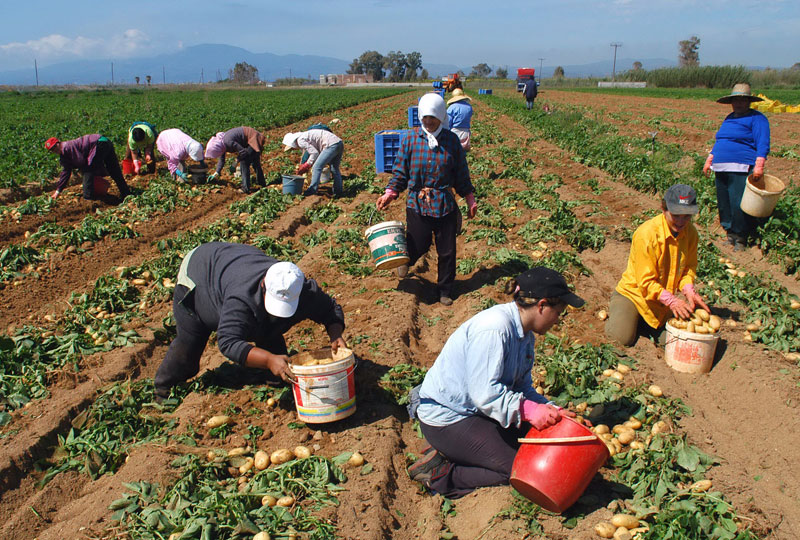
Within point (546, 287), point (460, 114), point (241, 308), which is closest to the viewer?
point (546, 287)

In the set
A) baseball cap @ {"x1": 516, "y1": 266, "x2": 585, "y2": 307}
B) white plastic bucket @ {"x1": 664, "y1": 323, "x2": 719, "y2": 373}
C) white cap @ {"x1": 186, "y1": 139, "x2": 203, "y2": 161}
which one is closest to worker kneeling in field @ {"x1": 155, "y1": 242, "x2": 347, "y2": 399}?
baseball cap @ {"x1": 516, "y1": 266, "x2": 585, "y2": 307}

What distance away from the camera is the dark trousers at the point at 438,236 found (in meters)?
6.05

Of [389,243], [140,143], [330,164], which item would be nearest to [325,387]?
[389,243]

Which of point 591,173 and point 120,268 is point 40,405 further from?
point 591,173

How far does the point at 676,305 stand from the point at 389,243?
2.78 meters

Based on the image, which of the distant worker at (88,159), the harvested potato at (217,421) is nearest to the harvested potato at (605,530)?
the harvested potato at (217,421)

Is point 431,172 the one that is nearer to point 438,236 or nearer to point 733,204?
point 438,236

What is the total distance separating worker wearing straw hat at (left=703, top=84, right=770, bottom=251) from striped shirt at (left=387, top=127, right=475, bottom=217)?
11.6 ft

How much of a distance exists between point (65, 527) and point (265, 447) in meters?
1.24

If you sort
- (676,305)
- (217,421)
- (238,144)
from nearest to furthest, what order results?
(217,421) → (676,305) → (238,144)

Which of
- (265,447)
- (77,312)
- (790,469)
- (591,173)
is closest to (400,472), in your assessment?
(265,447)

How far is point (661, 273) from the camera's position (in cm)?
493

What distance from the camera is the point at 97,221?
29.4ft

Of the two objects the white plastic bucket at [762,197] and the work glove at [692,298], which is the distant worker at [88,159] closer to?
the work glove at [692,298]
